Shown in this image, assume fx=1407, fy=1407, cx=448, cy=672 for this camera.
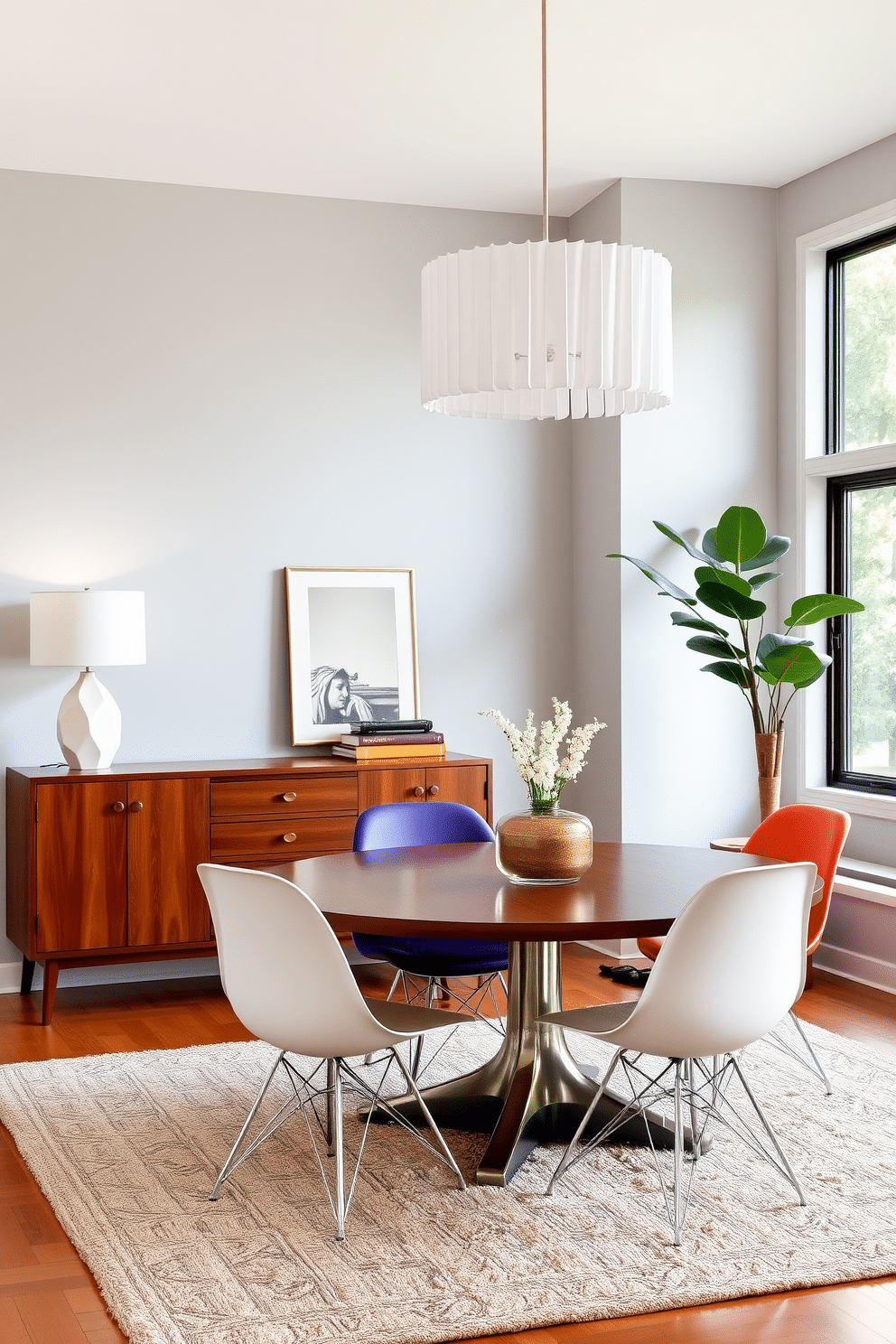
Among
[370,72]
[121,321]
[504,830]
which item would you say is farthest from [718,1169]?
[121,321]

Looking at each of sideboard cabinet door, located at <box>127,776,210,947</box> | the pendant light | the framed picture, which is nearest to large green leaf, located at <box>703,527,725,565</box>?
the framed picture

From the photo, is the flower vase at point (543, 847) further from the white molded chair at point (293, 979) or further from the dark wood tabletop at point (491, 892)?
the white molded chair at point (293, 979)

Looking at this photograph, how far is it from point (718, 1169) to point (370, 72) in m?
3.38

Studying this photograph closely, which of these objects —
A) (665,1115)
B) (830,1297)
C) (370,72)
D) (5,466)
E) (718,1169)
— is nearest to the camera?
(830,1297)

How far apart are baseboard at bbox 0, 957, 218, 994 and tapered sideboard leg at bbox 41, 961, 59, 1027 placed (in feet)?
1.41

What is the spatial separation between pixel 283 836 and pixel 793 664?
6.39 feet

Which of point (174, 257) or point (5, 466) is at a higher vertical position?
point (174, 257)

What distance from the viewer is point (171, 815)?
16.2ft

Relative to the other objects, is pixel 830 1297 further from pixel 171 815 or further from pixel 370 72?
pixel 370 72

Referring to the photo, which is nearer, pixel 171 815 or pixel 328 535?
pixel 171 815

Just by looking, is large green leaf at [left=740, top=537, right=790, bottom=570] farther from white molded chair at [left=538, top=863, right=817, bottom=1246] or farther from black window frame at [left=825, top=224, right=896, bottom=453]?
white molded chair at [left=538, top=863, right=817, bottom=1246]

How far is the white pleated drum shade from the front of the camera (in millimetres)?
3100

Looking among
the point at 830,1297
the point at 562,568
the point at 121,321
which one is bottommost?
the point at 830,1297

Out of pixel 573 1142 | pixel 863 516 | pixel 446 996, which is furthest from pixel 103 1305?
pixel 863 516
